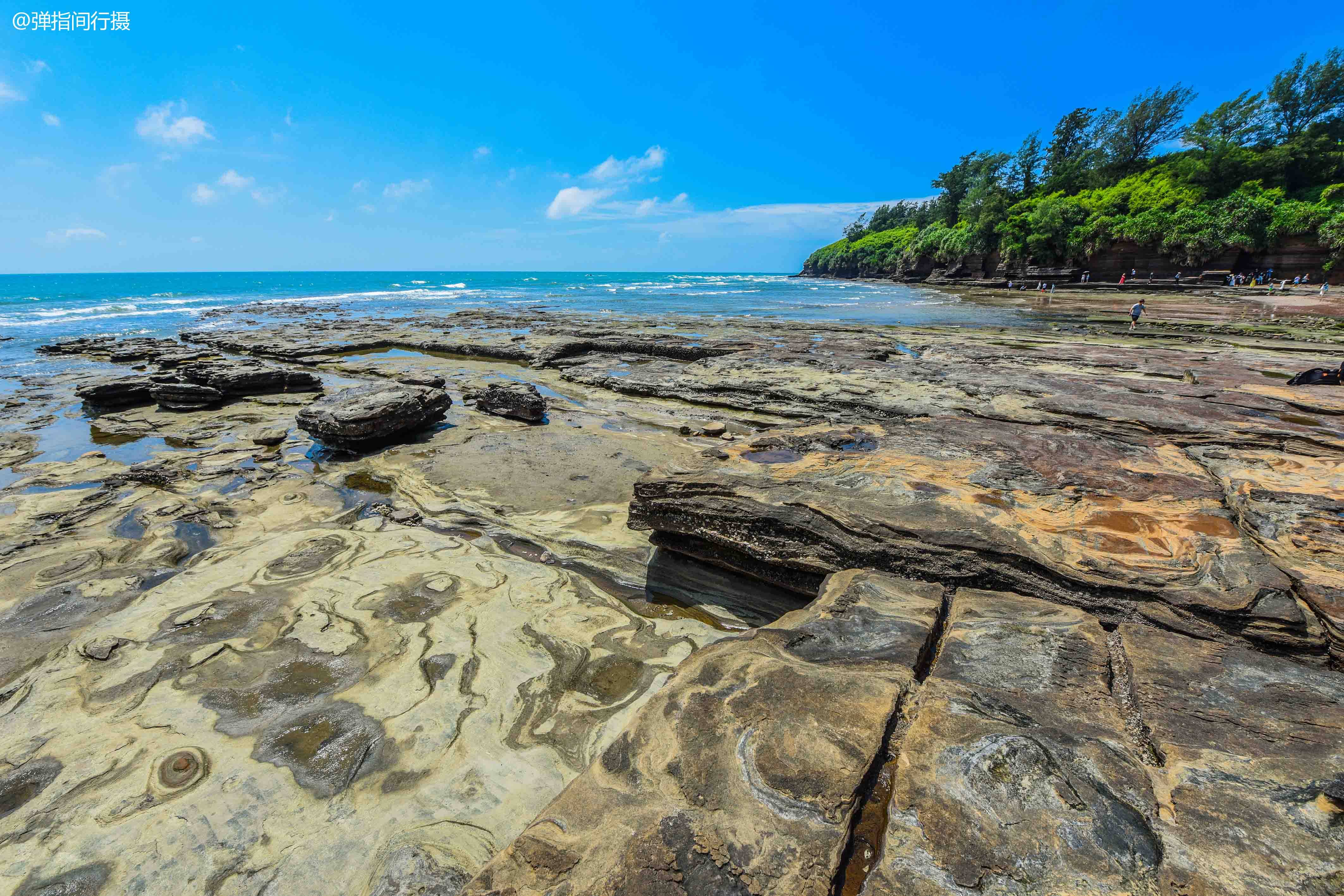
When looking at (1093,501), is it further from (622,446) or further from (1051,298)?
(1051,298)

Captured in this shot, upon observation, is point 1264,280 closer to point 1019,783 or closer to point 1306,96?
point 1306,96

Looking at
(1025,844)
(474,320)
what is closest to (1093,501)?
(1025,844)

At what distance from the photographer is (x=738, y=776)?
1.99 metres

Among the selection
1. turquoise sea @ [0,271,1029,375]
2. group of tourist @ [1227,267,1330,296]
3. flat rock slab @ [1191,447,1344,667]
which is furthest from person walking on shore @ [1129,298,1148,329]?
group of tourist @ [1227,267,1330,296]

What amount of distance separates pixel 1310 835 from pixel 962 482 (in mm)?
2620

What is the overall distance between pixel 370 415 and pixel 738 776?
7.02 m

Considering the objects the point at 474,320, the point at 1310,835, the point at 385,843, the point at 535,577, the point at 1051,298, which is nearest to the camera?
the point at 1310,835

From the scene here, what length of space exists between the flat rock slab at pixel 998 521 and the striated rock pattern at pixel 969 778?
1.00 ft

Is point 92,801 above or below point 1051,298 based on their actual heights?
below

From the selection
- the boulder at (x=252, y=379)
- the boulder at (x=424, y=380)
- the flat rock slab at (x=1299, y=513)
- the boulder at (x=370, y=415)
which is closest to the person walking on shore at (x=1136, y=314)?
the flat rock slab at (x=1299, y=513)

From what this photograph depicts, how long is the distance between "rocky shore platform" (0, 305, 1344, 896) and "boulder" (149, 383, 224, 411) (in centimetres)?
339

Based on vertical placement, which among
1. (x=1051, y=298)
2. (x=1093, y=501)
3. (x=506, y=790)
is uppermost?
(x=1051, y=298)

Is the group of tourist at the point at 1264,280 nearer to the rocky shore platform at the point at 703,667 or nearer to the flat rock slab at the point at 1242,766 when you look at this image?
the rocky shore platform at the point at 703,667

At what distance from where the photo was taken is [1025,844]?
1650mm
